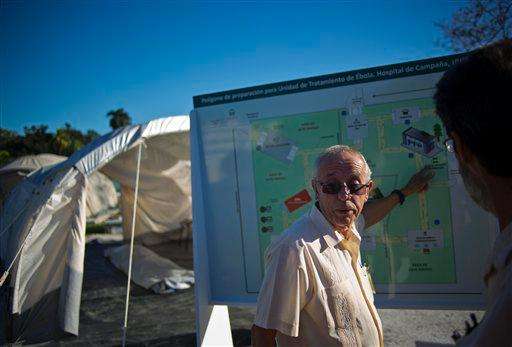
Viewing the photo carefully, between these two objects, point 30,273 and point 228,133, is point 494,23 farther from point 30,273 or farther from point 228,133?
point 30,273

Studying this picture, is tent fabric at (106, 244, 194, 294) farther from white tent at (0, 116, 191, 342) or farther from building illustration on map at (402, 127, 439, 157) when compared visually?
building illustration on map at (402, 127, 439, 157)

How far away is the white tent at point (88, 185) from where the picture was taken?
13203mm

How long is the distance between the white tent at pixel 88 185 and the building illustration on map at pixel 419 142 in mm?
12685

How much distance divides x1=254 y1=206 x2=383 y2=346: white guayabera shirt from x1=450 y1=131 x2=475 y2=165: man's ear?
83cm

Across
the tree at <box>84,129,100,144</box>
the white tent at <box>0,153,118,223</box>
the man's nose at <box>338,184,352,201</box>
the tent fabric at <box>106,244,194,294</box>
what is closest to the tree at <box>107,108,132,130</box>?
the tree at <box>84,129,100,144</box>

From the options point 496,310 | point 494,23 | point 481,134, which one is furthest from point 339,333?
point 494,23

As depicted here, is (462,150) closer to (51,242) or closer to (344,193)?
(344,193)

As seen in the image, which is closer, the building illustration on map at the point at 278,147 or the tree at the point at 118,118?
the building illustration on map at the point at 278,147

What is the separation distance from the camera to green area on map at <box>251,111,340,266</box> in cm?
298

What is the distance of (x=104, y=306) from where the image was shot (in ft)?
22.8

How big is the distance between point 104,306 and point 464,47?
8119 millimetres

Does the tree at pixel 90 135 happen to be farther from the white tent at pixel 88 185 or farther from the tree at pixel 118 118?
the white tent at pixel 88 185

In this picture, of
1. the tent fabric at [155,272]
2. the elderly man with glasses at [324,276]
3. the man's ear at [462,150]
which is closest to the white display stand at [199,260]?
the elderly man with glasses at [324,276]

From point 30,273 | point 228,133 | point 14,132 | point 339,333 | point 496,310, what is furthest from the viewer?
point 14,132
